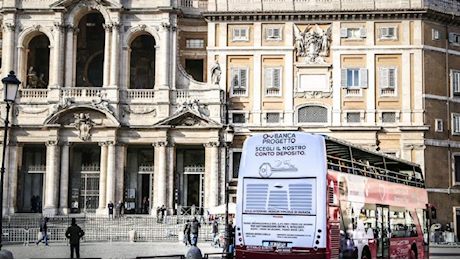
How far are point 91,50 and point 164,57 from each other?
7.62 metres

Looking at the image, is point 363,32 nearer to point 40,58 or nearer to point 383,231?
point 40,58

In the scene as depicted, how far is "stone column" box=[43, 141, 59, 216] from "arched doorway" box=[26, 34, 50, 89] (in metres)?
6.02

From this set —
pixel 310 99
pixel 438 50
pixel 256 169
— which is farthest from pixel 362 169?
pixel 438 50

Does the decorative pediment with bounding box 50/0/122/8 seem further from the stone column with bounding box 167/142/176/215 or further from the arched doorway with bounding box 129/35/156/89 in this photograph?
the stone column with bounding box 167/142/176/215

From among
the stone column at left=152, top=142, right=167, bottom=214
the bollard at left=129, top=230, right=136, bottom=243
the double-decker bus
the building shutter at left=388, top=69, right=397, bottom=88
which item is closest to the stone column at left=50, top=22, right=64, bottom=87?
the stone column at left=152, top=142, right=167, bottom=214

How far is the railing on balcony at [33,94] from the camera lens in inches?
1876

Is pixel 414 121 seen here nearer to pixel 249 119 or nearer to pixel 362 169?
pixel 249 119

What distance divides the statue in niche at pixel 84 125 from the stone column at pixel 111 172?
5.18 ft

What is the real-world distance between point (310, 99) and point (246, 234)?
27346mm

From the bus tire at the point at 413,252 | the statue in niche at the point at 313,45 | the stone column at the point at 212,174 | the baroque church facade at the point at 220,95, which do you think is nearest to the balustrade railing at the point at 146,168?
the baroque church facade at the point at 220,95

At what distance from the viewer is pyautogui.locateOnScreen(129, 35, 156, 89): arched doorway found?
51.6m

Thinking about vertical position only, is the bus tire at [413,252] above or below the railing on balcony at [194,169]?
below

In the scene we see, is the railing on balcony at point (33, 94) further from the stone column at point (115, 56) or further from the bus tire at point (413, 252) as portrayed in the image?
the bus tire at point (413, 252)

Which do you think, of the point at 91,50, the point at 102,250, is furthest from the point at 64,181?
the point at 102,250
